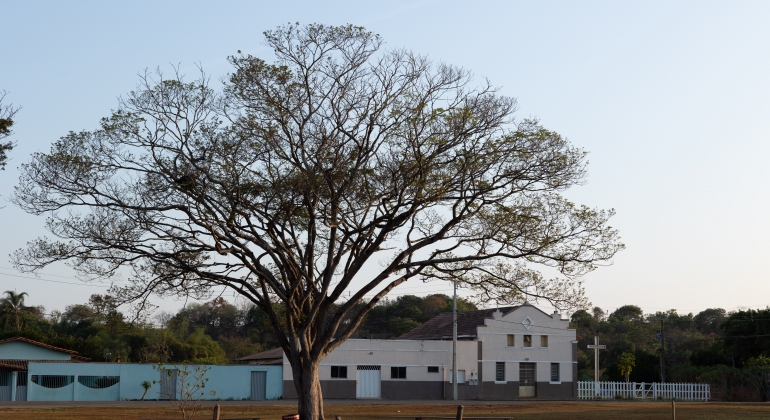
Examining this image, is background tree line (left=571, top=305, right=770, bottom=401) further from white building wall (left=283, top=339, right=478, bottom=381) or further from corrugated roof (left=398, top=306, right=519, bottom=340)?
white building wall (left=283, top=339, right=478, bottom=381)

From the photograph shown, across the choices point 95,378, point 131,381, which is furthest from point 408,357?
point 95,378

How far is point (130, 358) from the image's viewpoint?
60969 millimetres

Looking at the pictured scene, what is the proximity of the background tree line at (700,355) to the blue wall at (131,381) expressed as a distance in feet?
87.4

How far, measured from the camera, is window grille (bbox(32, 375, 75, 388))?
42781 mm

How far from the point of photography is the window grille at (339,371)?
48.1 m

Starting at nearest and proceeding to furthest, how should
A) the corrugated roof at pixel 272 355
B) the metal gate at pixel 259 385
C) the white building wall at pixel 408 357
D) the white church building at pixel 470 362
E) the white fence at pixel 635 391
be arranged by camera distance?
the metal gate at pixel 259 385
the white building wall at pixel 408 357
the white church building at pixel 470 362
the corrugated roof at pixel 272 355
the white fence at pixel 635 391

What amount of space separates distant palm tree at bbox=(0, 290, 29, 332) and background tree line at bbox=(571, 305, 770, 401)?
46649 millimetres

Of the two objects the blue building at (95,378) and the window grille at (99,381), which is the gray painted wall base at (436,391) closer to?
the blue building at (95,378)

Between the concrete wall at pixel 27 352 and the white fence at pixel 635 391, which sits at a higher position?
the concrete wall at pixel 27 352

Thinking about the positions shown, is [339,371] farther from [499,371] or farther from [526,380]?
[526,380]

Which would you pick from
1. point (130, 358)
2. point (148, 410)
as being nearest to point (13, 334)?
point (130, 358)

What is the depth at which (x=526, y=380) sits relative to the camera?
52.8m

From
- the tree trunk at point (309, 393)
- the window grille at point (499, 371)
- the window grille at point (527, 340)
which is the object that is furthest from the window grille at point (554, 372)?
the tree trunk at point (309, 393)

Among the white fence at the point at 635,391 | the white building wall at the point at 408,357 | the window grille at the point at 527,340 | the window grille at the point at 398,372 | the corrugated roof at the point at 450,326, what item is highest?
the corrugated roof at the point at 450,326
